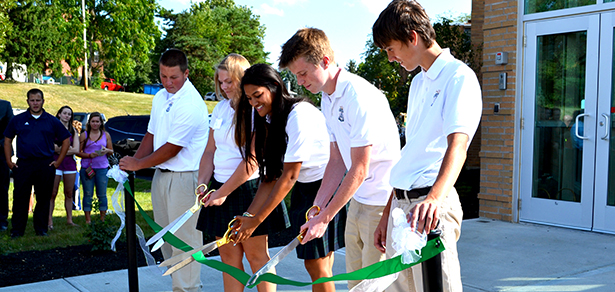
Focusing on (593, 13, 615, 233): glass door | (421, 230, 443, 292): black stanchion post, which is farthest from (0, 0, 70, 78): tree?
(421, 230, 443, 292): black stanchion post

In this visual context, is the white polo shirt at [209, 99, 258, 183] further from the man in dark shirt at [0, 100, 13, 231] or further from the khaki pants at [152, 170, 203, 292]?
the man in dark shirt at [0, 100, 13, 231]

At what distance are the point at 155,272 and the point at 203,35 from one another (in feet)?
184

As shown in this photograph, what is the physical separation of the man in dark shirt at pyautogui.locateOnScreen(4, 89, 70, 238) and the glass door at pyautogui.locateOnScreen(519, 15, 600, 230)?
241 inches

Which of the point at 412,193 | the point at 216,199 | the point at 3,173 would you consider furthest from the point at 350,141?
the point at 3,173

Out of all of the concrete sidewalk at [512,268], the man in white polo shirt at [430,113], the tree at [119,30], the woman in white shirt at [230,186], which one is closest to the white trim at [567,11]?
the concrete sidewalk at [512,268]

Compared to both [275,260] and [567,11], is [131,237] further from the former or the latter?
[567,11]

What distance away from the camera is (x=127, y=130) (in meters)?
13.7

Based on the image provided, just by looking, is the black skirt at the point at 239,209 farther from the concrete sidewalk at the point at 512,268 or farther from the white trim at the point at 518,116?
the white trim at the point at 518,116

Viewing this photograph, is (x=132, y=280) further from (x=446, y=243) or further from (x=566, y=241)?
(x=566, y=241)

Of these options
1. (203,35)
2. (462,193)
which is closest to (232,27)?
(203,35)

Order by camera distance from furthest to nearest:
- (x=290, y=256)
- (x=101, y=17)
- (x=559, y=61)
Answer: (x=101, y=17) < (x=559, y=61) < (x=290, y=256)

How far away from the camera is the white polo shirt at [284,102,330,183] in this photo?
292 cm

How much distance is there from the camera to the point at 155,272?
515 cm

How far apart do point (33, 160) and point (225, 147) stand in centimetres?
489
